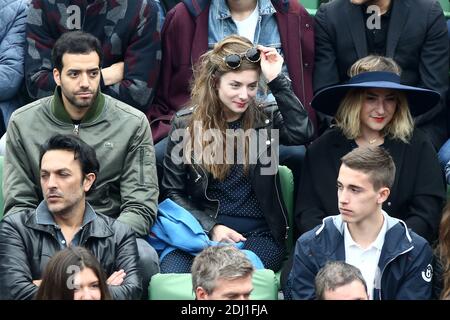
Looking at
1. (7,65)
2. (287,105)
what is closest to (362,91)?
(287,105)

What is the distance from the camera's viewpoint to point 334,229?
6.58 m

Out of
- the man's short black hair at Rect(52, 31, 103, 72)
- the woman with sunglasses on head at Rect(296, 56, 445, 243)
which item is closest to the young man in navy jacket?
the woman with sunglasses on head at Rect(296, 56, 445, 243)

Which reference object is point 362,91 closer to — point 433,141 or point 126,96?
point 433,141

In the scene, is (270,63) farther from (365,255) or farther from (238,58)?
(365,255)

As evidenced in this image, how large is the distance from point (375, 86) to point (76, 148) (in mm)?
1713

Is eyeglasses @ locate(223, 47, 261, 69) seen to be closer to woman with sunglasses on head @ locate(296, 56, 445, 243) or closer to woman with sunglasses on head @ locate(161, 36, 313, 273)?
woman with sunglasses on head @ locate(161, 36, 313, 273)

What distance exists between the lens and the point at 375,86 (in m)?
7.14

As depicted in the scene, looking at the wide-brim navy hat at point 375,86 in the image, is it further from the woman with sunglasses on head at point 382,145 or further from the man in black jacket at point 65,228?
the man in black jacket at point 65,228

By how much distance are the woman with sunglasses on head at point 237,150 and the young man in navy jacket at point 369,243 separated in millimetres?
664

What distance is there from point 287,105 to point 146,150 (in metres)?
0.82

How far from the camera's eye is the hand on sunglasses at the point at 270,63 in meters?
7.15

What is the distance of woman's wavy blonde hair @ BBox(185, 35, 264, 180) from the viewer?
723 cm
